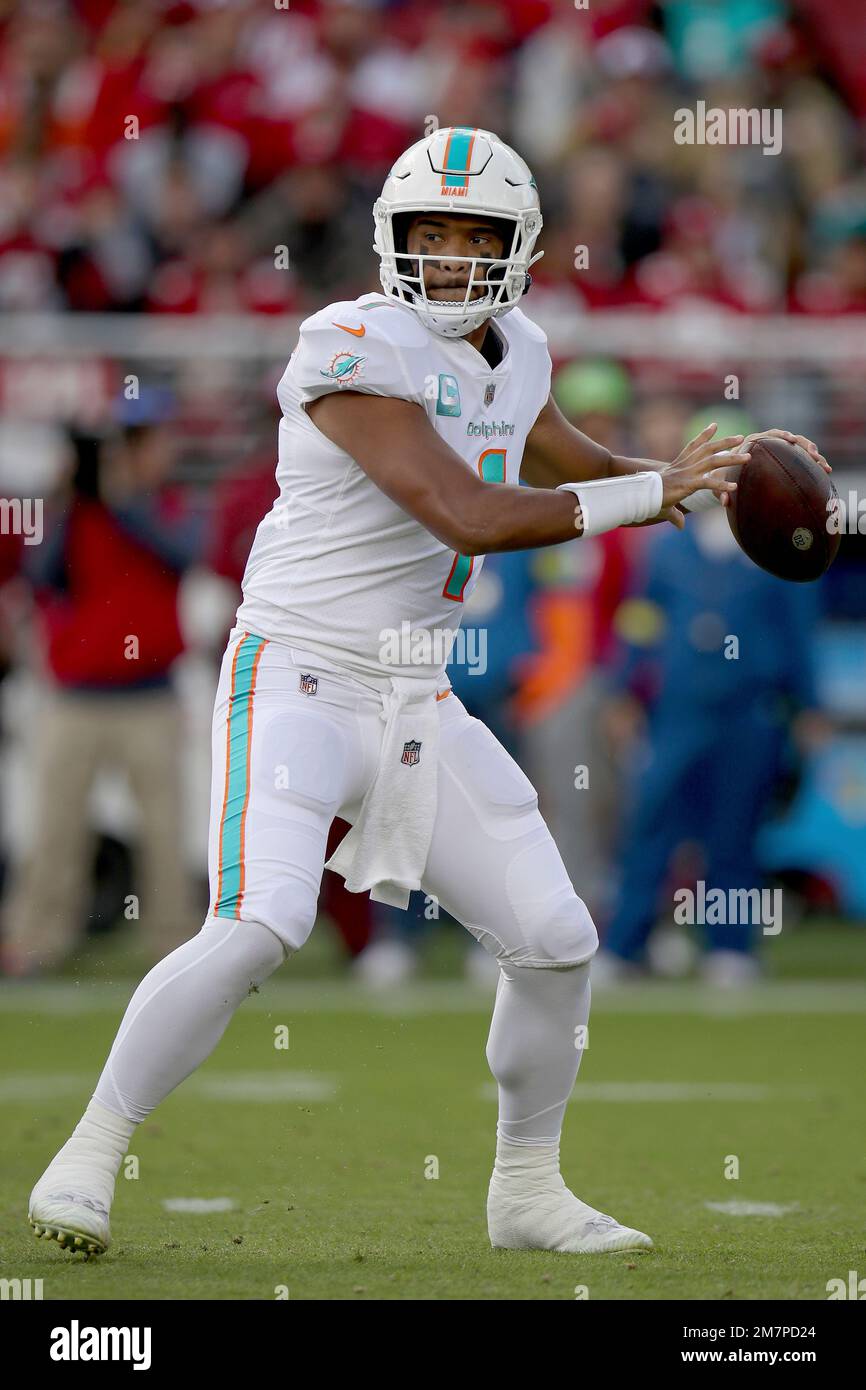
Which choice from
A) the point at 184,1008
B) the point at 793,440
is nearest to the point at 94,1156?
the point at 184,1008

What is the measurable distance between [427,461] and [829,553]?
84 centimetres

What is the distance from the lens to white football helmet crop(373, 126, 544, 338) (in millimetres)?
4117

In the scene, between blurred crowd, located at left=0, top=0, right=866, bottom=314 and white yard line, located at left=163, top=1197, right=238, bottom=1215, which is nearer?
white yard line, located at left=163, top=1197, right=238, bottom=1215

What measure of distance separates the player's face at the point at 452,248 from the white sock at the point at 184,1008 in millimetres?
1169

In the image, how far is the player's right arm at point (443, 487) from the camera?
155 inches

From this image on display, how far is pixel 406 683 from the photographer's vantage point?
4191mm

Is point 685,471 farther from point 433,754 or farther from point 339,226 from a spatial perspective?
point 339,226

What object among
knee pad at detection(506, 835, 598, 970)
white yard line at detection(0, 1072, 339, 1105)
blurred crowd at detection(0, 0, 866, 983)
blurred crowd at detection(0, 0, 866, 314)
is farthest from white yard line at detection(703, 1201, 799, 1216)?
blurred crowd at detection(0, 0, 866, 314)

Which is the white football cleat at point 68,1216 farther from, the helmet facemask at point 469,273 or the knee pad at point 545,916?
the helmet facemask at point 469,273

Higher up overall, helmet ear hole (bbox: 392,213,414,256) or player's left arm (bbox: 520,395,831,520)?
helmet ear hole (bbox: 392,213,414,256)

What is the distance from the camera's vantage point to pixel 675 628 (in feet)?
27.8

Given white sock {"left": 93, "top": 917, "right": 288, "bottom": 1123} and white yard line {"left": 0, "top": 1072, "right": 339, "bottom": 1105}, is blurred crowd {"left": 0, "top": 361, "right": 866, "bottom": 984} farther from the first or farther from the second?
white sock {"left": 93, "top": 917, "right": 288, "bottom": 1123}

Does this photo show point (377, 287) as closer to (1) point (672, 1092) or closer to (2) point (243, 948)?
(1) point (672, 1092)

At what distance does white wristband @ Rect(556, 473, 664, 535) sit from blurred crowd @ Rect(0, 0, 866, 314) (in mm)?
6446
